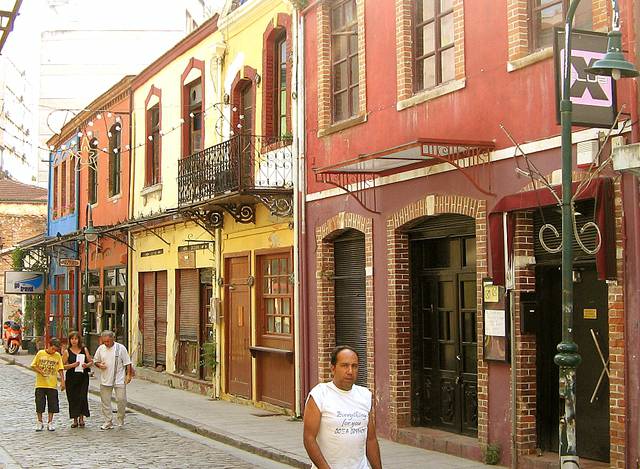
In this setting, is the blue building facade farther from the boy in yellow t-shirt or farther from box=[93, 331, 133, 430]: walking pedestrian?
the boy in yellow t-shirt

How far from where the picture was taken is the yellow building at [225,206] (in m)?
17.6

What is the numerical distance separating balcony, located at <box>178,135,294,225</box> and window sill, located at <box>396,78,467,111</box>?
3727mm

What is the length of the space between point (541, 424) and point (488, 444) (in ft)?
2.34

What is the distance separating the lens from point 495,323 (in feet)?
38.5

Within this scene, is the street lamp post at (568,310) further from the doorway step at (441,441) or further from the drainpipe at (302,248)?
the drainpipe at (302,248)

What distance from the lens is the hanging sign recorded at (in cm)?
923

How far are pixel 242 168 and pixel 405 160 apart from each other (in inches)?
193

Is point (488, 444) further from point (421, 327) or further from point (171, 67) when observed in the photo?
point (171, 67)

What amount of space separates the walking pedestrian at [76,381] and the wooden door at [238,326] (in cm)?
363

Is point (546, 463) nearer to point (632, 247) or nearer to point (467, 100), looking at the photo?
point (632, 247)

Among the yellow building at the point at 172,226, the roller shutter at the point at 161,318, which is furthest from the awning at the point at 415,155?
the roller shutter at the point at 161,318

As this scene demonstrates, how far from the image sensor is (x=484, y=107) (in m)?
12.1

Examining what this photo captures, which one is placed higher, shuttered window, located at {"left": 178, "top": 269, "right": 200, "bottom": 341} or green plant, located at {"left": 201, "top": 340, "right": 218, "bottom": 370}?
shuttered window, located at {"left": 178, "top": 269, "right": 200, "bottom": 341}

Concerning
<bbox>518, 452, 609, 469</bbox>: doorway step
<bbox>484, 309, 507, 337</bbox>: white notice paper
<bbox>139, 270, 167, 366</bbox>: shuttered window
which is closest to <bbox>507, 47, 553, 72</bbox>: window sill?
<bbox>484, 309, 507, 337</bbox>: white notice paper
